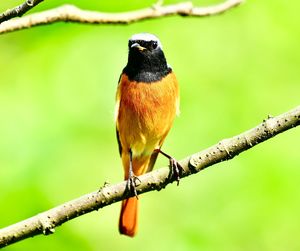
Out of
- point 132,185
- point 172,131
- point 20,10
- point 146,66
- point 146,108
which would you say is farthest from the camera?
point 172,131

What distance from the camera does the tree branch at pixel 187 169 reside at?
3.38m

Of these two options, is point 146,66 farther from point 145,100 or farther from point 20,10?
point 20,10

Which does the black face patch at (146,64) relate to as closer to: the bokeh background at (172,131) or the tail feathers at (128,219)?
the bokeh background at (172,131)

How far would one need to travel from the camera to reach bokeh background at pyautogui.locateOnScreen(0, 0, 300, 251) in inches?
197

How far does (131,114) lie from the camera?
16.0 feet

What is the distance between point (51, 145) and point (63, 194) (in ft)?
1.22

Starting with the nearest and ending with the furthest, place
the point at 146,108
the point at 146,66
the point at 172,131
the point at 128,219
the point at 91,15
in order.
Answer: the point at 91,15
the point at 146,108
the point at 146,66
the point at 128,219
the point at 172,131

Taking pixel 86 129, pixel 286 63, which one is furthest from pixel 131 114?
pixel 286 63

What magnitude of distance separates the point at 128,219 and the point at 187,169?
187cm

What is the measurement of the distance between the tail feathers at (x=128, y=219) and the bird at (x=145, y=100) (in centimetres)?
46

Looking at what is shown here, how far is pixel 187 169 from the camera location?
3.62m

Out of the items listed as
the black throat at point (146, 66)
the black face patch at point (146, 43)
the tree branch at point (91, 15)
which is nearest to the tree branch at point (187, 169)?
the tree branch at point (91, 15)

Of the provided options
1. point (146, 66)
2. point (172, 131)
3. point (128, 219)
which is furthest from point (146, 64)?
point (128, 219)

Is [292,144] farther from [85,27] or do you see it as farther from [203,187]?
[85,27]
